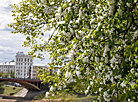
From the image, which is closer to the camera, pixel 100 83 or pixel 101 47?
pixel 101 47

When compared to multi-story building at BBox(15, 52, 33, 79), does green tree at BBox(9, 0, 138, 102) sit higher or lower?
higher

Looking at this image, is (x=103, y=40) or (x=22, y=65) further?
(x=22, y=65)

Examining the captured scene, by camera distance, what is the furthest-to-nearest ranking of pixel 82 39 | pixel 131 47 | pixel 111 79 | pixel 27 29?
pixel 27 29
pixel 111 79
pixel 82 39
pixel 131 47

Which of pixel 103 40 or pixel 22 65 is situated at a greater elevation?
pixel 103 40

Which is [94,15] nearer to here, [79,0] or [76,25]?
[79,0]

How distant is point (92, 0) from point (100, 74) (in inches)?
75.1

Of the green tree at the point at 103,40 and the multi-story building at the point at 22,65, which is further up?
the green tree at the point at 103,40

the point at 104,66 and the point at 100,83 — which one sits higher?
the point at 104,66

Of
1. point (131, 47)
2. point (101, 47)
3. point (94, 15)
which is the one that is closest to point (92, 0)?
point (94, 15)

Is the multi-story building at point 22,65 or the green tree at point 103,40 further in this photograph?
the multi-story building at point 22,65

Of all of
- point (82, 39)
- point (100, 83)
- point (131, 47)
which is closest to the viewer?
point (131, 47)

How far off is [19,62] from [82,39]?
92.8 m

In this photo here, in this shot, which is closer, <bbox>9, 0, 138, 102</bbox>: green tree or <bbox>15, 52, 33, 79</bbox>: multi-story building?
<bbox>9, 0, 138, 102</bbox>: green tree

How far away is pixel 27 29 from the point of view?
8.10 m
